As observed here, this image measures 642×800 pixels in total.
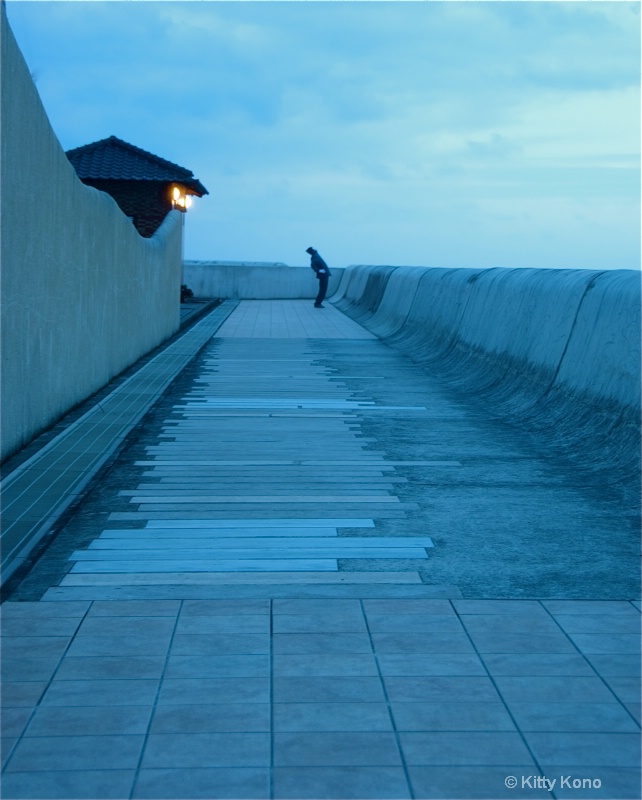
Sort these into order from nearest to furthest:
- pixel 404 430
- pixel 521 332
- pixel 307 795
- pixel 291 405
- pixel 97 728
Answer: pixel 307 795, pixel 97 728, pixel 404 430, pixel 291 405, pixel 521 332

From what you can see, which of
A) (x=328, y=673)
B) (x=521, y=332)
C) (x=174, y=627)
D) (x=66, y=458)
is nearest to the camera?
(x=328, y=673)

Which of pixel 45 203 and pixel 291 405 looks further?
pixel 291 405

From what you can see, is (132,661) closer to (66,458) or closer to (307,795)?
(307,795)

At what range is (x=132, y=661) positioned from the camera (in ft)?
13.0

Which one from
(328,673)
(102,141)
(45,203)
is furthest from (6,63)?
(102,141)

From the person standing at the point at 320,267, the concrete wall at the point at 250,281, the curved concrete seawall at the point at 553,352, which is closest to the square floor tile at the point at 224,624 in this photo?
the curved concrete seawall at the point at 553,352

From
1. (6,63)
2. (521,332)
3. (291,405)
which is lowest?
(291,405)

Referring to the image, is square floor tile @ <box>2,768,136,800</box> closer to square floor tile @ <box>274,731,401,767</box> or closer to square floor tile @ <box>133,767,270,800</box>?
square floor tile @ <box>133,767,270,800</box>

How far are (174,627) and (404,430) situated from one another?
5.47 metres

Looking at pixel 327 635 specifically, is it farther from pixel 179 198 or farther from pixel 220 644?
pixel 179 198

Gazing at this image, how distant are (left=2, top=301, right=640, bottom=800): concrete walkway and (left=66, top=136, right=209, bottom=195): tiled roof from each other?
22475mm

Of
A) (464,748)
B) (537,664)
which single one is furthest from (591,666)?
(464,748)

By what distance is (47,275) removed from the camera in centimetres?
855

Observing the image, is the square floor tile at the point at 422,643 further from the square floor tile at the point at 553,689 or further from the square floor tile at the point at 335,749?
the square floor tile at the point at 335,749
